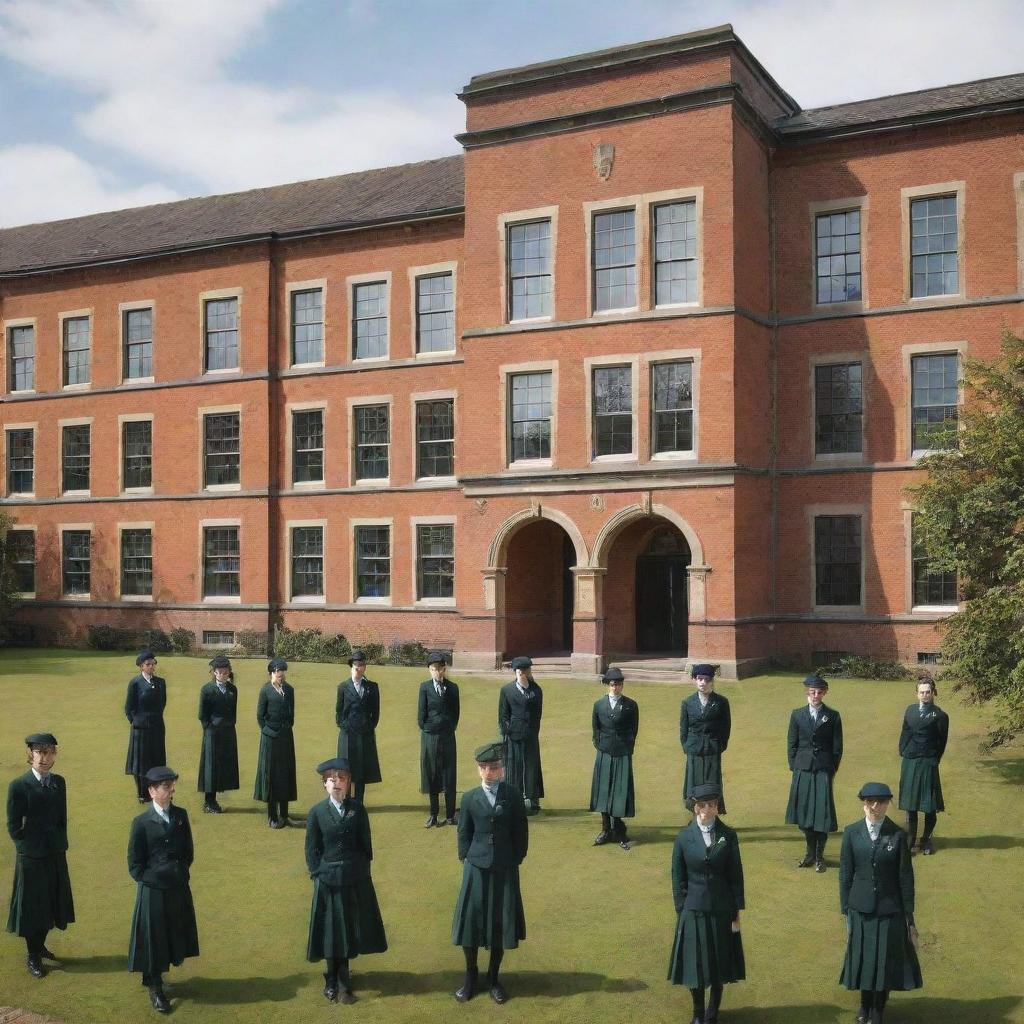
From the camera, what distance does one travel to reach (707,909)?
26.6 feet

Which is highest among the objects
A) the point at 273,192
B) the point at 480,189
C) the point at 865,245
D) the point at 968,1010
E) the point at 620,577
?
the point at 273,192

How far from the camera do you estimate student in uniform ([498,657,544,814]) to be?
14.0 metres

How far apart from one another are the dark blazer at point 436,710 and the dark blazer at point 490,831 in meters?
4.71

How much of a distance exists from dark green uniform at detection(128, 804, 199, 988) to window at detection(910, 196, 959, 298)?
21702mm

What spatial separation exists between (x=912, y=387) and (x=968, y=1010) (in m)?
19.1

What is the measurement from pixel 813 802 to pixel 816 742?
615mm

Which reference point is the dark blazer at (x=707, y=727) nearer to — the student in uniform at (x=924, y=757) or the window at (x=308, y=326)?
the student in uniform at (x=924, y=757)

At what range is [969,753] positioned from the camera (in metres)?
Answer: 17.3

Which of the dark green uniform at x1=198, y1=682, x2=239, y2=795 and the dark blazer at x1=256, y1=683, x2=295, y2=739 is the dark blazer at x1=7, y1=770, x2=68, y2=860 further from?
the dark green uniform at x1=198, y1=682, x2=239, y2=795

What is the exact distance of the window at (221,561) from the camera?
3288cm

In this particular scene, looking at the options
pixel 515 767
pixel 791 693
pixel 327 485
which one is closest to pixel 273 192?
pixel 327 485

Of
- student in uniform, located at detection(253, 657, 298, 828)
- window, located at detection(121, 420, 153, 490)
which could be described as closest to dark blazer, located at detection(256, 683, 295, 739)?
student in uniform, located at detection(253, 657, 298, 828)

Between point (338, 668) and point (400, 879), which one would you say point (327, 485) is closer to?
point (338, 668)

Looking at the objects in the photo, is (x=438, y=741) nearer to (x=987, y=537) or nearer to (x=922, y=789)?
(x=922, y=789)
